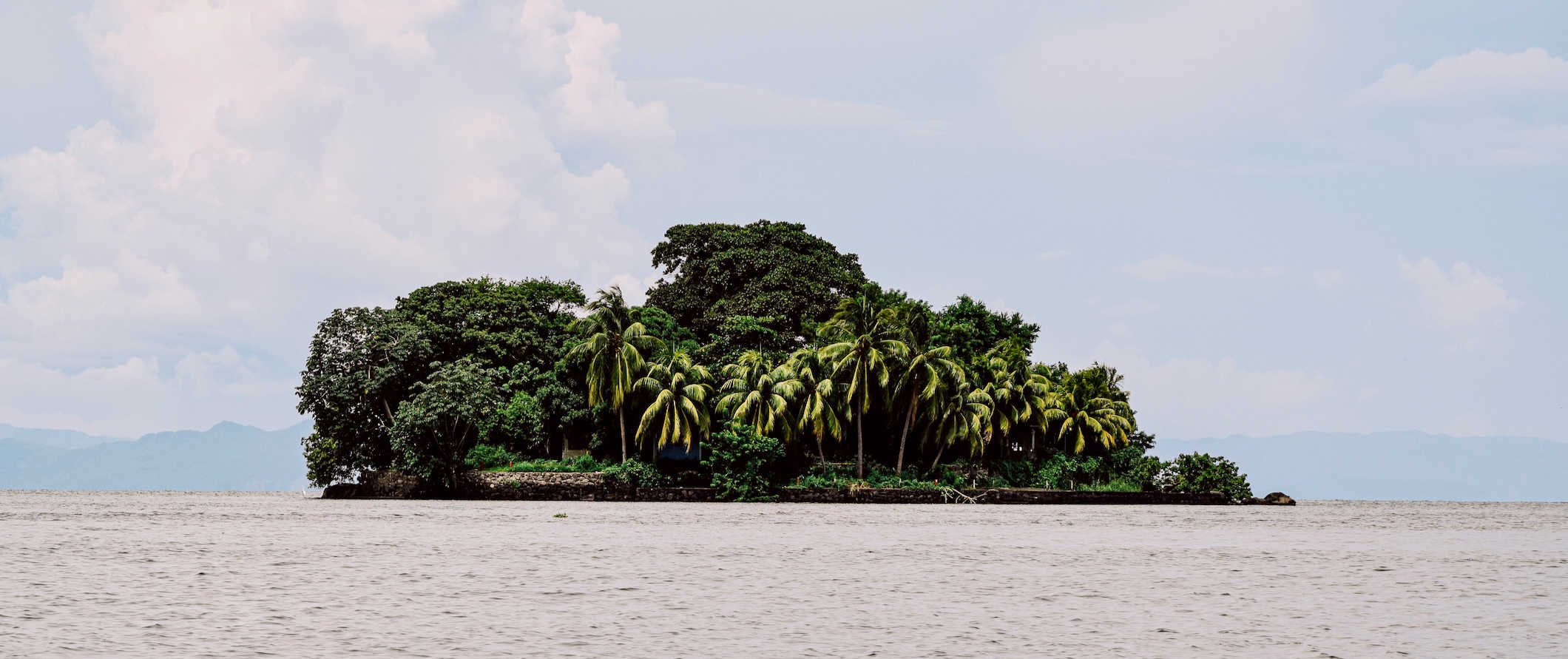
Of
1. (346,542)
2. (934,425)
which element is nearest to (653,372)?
(934,425)

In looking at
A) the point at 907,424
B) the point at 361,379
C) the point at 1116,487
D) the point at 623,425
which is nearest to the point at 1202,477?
the point at 1116,487

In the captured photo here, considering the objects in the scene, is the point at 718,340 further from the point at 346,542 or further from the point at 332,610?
the point at 332,610

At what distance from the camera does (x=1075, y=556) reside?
21938mm

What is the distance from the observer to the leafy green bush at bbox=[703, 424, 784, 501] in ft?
169

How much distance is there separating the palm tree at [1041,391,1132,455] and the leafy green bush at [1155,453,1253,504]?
3.94 metres

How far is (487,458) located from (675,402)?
10278mm

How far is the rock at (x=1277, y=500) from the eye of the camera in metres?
64.0

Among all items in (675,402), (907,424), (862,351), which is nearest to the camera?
(675,402)

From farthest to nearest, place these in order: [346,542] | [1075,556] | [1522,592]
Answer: [346,542] → [1075,556] → [1522,592]

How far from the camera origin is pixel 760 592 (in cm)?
1496

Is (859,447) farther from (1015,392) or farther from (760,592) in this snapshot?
(760,592)

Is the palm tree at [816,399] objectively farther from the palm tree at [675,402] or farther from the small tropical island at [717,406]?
the palm tree at [675,402]

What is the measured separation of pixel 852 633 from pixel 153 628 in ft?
21.3

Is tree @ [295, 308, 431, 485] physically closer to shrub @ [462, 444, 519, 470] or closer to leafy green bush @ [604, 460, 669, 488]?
shrub @ [462, 444, 519, 470]
